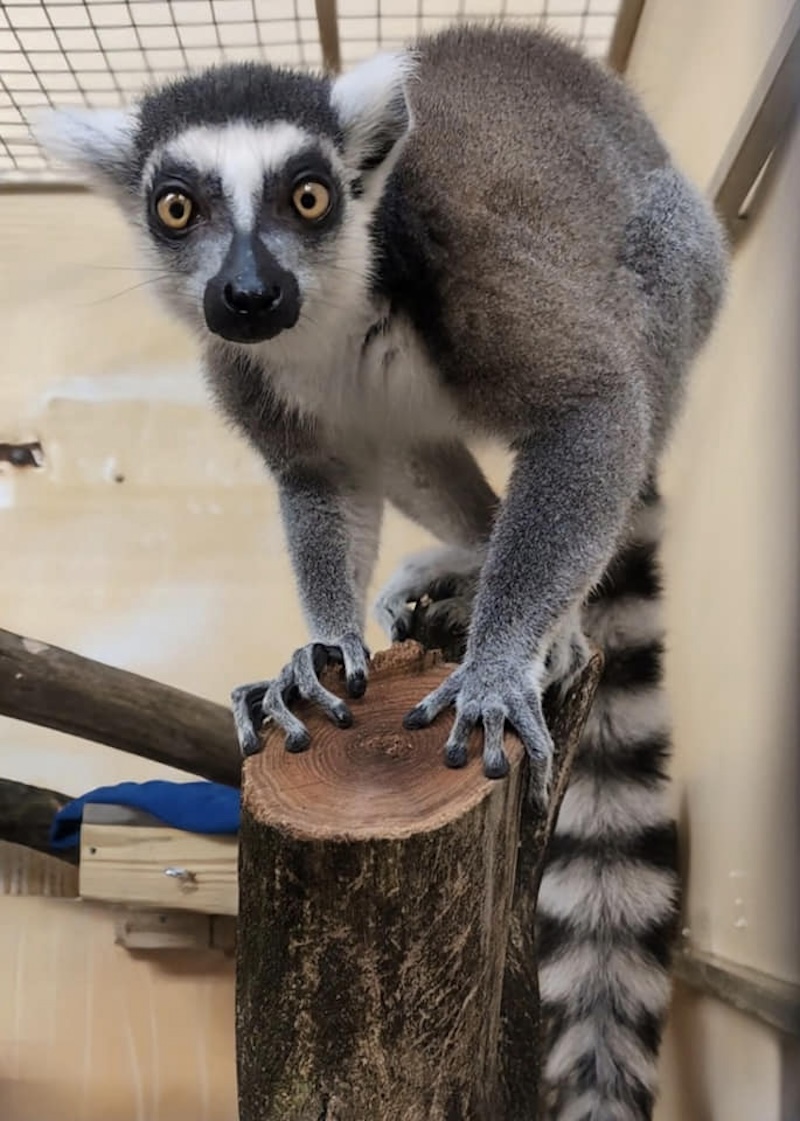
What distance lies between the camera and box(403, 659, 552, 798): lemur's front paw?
63.2 inches

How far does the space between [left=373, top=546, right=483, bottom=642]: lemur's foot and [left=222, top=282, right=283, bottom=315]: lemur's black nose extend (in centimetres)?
91

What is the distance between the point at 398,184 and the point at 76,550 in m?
1.92

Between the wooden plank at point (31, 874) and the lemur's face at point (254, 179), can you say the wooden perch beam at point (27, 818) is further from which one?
the lemur's face at point (254, 179)

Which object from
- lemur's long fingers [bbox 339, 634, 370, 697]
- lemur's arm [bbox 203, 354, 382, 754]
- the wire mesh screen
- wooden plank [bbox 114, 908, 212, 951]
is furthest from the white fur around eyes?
wooden plank [bbox 114, 908, 212, 951]

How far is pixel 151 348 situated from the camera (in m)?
3.76

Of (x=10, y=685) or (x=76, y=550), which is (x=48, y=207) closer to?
(x=76, y=550)

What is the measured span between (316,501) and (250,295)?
0.76 meters

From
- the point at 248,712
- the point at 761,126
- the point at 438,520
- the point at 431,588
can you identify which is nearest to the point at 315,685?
the point at 248,712

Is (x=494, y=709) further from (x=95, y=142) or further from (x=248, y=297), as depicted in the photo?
(x=95, y=142)

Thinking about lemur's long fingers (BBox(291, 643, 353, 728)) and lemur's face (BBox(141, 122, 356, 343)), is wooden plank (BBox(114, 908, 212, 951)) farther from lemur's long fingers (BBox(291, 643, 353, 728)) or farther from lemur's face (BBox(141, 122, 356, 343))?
lemur's face (BBox(141, 122, 356, 343))

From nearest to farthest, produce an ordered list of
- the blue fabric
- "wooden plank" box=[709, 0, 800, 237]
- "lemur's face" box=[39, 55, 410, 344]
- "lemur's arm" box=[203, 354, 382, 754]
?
"lemur's face" box=[39, 55, 410, 344] → "wooden plank" box=[709, 0, 800, 237] → "lemur's arm" box=[203, 354, 382, 754] → the blue fabric

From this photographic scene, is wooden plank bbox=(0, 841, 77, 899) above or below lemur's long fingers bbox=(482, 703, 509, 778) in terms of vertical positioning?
below

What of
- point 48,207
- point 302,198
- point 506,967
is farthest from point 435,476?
point 48,207

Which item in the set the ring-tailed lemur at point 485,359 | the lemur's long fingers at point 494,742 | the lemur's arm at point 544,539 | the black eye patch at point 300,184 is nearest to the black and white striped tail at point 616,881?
the ring-tailed lemur at point 485,359
